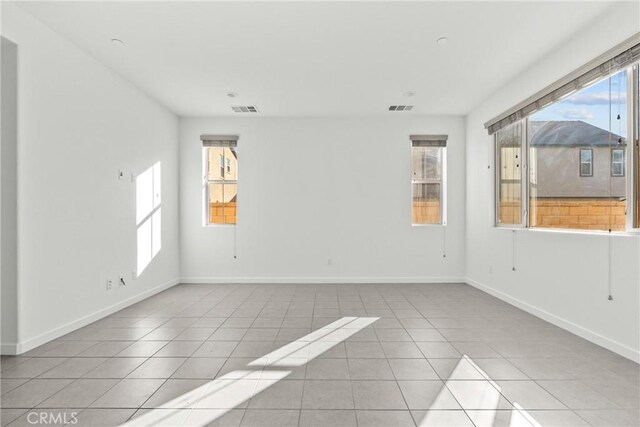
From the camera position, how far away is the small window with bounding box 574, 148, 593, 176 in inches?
121

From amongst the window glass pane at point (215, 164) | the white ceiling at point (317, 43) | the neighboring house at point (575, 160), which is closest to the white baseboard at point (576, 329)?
the neighboring house at point (575, 160)

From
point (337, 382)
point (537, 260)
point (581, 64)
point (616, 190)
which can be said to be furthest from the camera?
point (537, 260)

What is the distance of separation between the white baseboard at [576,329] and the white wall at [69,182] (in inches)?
189

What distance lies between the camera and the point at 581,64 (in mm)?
2977

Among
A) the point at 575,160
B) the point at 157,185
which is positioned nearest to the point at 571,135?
the point at 575,160

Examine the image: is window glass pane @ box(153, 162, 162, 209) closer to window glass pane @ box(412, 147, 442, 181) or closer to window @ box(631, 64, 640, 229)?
window glass pane @ box(412, 147, 442, 181)

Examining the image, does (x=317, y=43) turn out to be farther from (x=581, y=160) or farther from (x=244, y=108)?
(x=581, y=160)

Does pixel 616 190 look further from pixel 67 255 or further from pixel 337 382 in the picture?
pixel 67 255

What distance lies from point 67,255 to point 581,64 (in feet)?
17.0

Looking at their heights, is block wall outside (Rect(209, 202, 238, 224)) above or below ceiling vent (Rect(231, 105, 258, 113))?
below

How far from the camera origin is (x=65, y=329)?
9.95 feet

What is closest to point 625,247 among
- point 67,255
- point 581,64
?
point 581,64

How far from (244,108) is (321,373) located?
4.15m

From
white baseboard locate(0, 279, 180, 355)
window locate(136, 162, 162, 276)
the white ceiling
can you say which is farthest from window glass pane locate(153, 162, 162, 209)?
white baseboard locate(0, 279, 180, 355)
